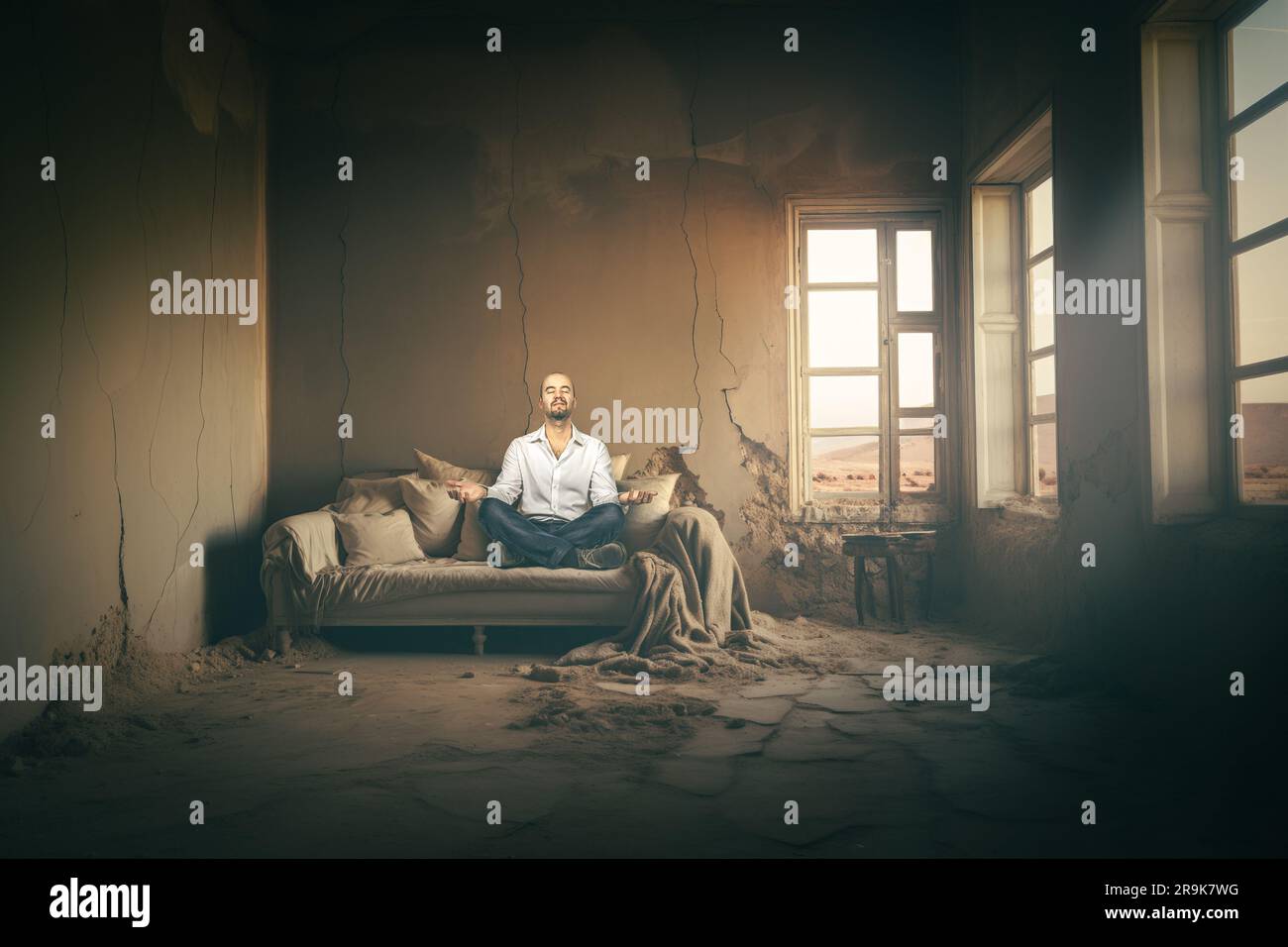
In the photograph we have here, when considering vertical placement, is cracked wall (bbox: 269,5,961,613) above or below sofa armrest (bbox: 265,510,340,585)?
above

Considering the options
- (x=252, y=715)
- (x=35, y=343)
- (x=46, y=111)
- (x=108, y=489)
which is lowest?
→ (x=252, y=715)

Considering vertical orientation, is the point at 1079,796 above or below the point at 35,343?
below

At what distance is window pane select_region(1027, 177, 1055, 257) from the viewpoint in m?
4.70

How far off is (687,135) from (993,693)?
11.9 ft

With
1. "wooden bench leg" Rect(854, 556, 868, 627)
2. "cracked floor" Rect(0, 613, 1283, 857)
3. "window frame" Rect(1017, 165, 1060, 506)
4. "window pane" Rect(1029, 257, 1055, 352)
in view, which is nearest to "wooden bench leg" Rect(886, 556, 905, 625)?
"wooden bench leg" Rect(854, 556, 868, 627)

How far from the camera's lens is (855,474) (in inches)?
216

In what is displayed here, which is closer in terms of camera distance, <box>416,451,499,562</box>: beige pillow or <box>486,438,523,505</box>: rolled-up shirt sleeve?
<box>486,438,523,505</box>: rolled-up shirt sleeve

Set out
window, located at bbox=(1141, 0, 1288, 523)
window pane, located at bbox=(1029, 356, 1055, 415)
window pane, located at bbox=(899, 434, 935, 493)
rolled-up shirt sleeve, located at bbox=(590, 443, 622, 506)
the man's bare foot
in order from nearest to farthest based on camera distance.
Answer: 1. window, located at bbox=(1141, 0, 1288, 523)
2. the man's bare foot
3. rolled-up shirt sleeve, located at bbox=(590, 443, 622, 506)
4. window pane, located at bbox=(1029, 356, 1055, 415)
5. window pane, located at bbox=(899, 434, 935, 493)

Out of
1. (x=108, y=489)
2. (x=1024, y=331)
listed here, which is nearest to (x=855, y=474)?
(x=1024, y=331)

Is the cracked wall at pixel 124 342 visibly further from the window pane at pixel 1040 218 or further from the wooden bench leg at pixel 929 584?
the window pane at pixel 1040 218

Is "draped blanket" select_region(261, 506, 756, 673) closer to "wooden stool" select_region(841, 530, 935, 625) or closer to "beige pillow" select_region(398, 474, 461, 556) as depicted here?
"beige pillow" select_region(398, 474, 461, 556)

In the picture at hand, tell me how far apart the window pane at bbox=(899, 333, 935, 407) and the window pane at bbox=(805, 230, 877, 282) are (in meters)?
0.45

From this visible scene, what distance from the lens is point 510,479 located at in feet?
15.5

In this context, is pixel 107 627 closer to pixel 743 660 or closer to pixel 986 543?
pixel 743 660
